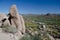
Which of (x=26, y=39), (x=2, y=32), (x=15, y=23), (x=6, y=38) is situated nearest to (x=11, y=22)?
(x=15, y=23)

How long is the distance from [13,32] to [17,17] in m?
4.38

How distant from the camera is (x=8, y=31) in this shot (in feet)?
62.7

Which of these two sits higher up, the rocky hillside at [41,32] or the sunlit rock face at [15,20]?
the sunlit rock face at [15,20]

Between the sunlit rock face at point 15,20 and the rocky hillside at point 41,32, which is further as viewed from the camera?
the sunlit rock face at point 15,20

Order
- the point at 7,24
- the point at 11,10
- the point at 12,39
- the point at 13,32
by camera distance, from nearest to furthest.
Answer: the point at 12,39
the point at 13,32
the point at 7,24
the point at 11,10

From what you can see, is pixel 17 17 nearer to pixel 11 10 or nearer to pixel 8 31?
pixel 11 10

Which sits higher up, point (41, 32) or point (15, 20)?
point (15, 20)

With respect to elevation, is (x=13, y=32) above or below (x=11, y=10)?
below

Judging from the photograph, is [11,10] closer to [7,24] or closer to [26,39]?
[7,24]

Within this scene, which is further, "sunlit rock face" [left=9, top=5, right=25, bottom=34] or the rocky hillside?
"sunlit rock face" [left=9, top=5, right=25, bottom=34]

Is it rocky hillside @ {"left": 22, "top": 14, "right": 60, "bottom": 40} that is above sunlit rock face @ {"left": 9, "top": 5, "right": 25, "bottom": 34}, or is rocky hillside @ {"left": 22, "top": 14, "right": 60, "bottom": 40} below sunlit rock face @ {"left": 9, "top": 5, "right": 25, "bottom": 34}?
below

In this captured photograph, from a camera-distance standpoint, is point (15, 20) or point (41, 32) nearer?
point (15, 20)

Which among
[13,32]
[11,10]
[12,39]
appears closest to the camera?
[12,39]

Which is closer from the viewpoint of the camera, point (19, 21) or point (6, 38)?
point (6, 38)
